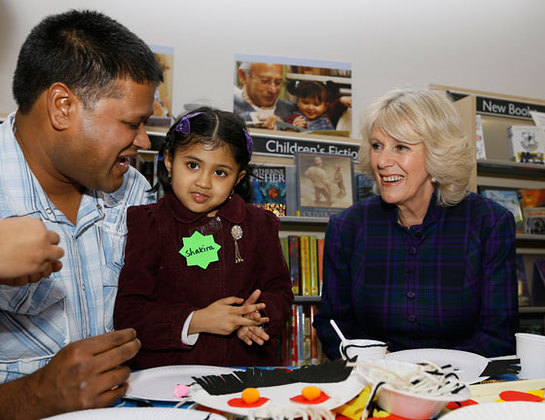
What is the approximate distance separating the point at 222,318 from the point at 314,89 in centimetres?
242

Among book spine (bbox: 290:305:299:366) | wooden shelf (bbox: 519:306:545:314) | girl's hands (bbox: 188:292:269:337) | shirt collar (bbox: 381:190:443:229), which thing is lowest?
book spine (bbox: 290:305:299:366)

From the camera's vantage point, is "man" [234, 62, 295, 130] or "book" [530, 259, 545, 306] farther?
"book" [530, 259, 545, 306]

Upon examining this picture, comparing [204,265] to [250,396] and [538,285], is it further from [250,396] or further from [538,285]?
[538,285]

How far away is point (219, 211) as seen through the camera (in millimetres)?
1670

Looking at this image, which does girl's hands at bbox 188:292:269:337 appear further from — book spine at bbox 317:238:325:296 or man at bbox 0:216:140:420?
book spine at bbox 317:238:325:296

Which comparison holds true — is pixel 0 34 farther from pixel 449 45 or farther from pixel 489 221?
pixel 449 45

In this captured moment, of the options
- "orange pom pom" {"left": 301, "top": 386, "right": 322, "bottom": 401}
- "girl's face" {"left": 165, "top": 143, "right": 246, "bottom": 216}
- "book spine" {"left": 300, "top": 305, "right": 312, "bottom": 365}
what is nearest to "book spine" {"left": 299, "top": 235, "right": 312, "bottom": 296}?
"book spine" {"left": 300, "top": 305, "right": 312, "bottom": 365}

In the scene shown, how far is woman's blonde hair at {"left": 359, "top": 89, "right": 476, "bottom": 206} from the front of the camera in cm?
178

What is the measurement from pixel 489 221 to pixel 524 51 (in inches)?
115

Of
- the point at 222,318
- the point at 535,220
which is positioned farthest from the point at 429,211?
the point at 535,220

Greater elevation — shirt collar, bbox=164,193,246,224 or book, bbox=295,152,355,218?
book, bbox=295,152,355,218

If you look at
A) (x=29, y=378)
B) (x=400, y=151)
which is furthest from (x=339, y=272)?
(x=29, y=378)

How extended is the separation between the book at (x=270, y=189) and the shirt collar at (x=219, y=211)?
120 cm

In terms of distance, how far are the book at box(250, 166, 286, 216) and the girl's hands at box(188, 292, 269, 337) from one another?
1547 mm
